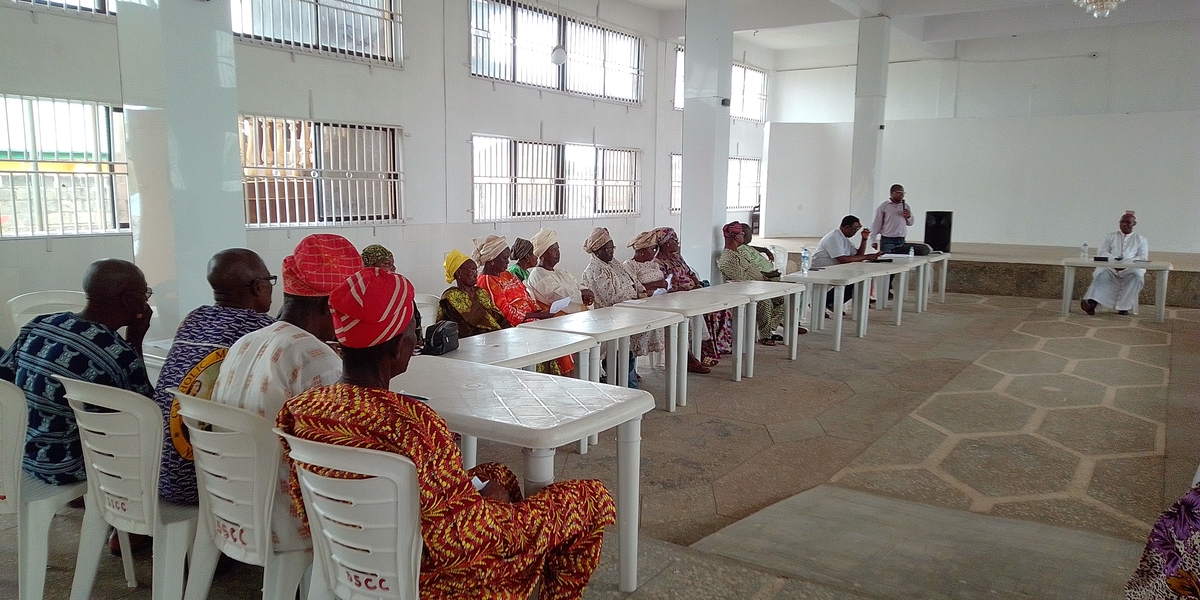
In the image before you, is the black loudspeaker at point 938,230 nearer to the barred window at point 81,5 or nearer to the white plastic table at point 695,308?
the white plastic table at point 695,308

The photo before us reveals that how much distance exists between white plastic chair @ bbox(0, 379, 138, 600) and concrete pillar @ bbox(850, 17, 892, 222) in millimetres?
10272

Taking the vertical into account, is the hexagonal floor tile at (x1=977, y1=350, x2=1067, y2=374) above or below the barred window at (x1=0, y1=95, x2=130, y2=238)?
below

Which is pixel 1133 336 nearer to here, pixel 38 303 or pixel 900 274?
pixel 900 274

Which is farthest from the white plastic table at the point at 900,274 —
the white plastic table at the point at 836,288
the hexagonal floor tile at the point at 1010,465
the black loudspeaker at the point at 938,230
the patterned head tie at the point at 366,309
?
the patterned head tie at the point at 366,309

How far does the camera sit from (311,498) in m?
1.76

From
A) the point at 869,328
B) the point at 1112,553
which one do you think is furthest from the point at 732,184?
the point at 1112,553

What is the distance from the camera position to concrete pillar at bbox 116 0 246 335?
359 cm

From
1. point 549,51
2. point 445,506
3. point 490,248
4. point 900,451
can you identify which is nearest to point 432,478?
point 445,506

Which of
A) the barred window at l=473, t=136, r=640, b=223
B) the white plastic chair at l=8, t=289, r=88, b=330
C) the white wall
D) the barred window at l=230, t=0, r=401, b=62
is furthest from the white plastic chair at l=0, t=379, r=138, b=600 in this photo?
the white wall

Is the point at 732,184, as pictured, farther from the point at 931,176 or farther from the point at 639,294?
the point at 639,294

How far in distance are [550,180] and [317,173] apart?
3.82 m

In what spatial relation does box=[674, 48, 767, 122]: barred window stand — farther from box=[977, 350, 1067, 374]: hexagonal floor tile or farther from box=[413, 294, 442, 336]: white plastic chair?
box=[413, 294, 442, 336]: white plastic chair

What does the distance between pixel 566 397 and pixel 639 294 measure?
142 inches

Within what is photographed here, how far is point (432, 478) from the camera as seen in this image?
167 cm
